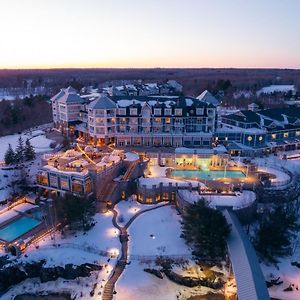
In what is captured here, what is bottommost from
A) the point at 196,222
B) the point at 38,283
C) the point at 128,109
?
the point at 38,283

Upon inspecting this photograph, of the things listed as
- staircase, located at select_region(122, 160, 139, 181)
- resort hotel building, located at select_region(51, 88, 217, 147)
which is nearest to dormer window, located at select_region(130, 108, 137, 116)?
resort hotel building, located at select_region(51, 88, 217, 147)

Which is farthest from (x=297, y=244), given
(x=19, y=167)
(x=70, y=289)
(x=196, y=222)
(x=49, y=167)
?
(x=19, y=167)

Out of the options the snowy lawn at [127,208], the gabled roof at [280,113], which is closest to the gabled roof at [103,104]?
the snowy lawn at [127,208]

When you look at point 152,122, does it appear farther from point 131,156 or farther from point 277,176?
point 277,176

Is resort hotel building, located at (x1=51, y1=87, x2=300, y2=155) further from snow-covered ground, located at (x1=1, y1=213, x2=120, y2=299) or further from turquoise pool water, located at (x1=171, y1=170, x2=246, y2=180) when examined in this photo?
snow-covered ground, located at (x1=1, y1=213, x2=120, y2=299)

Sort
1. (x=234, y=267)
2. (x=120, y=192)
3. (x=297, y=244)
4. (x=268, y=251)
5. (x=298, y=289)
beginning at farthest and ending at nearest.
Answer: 1. (x=120, y=192)
2. (x=297, y=244)
3. (x=268, y=251)
4. (x=298, y=289)
5. (x=234, y=267)

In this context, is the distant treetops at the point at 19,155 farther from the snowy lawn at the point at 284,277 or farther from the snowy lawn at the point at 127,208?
the snowy lawn at the point at 284,277

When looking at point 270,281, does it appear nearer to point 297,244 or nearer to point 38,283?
point 297,244
